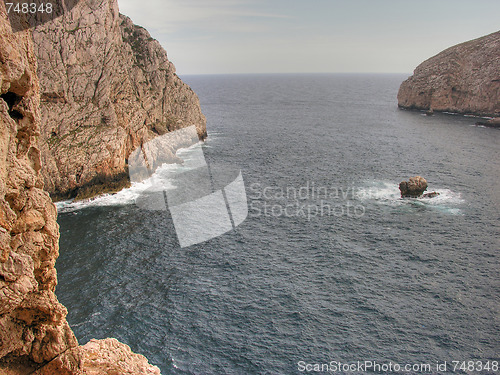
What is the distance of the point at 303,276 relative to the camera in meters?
48.5

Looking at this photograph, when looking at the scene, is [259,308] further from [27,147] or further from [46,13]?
[46,13]

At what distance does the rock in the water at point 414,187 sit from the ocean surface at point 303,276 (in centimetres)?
222

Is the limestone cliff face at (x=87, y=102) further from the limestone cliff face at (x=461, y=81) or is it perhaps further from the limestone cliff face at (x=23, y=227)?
the limestone cliff face at (x=461, y=81)

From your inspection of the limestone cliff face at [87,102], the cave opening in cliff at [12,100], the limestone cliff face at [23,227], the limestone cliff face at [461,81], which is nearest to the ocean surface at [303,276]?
the limestone cliff face at [87,102]

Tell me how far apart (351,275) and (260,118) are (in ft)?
408

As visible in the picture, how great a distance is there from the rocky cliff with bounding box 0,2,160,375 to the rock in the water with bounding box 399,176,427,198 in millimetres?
66634

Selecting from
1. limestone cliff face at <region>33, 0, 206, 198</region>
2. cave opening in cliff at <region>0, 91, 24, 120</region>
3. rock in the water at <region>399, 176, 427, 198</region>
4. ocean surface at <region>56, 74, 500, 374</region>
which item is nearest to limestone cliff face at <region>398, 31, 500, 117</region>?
ocean surface at <region>56, 74, 500, 374</region>

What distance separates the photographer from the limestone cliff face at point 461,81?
157000mm

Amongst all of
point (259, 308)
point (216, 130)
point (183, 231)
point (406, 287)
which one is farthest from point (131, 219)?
point (216, 130)

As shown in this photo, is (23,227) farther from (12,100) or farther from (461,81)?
(461,81)

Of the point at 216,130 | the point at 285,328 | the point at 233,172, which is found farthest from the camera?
the point at 216,130

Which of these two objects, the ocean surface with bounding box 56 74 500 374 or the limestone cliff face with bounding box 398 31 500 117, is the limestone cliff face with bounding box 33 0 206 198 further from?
the limestone cliff face with bounding box 398 31 500 117

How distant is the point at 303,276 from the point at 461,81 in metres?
153

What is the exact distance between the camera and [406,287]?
46031mm
